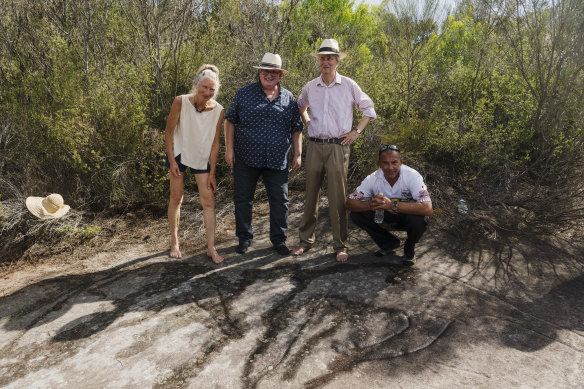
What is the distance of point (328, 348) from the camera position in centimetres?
263

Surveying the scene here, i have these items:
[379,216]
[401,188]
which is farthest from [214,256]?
[401,188]

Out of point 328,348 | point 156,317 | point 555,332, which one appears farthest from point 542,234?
point 156,317

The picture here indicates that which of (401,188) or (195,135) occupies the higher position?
(195,135)

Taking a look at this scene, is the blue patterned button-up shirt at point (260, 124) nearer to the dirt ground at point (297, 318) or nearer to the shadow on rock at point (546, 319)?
the dirt ground at point (297, 318)

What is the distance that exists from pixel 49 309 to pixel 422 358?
255 cm

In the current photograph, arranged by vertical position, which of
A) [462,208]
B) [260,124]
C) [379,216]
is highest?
[260,124]

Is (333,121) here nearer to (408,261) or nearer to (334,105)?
(334,105)

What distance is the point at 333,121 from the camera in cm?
376

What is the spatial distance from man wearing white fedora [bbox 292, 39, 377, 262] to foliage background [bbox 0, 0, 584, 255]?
156 cm

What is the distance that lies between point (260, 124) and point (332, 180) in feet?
2.59

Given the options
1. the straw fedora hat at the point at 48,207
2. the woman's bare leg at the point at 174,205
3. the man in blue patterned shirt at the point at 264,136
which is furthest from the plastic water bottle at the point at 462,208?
the straw fedora hat at the point at 48,207

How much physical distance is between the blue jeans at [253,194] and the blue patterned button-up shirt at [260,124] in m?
0.12

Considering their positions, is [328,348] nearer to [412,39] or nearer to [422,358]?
[422,358]

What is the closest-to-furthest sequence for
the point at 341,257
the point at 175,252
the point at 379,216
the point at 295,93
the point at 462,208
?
the point at 379,216 < the point at 341,257 < the point at 175,252 < the point at 462,208 < the point at 295,93
